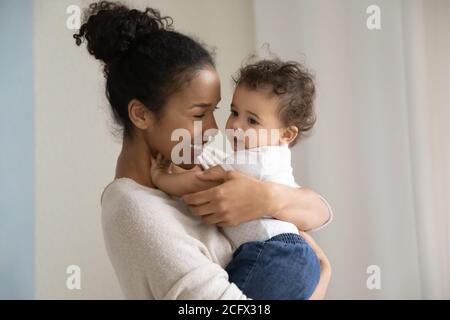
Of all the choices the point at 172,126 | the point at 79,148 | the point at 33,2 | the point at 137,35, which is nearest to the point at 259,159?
the point at 172,126

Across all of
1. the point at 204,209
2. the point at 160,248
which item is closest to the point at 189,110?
the point at 204,209

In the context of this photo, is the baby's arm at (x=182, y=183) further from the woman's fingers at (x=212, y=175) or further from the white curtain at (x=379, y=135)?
the white curtain at (x=379, y=135)

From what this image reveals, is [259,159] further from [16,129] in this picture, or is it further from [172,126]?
[16,129]

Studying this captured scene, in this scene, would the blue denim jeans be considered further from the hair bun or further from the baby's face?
the hair bun

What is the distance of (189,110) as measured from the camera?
1.19 m

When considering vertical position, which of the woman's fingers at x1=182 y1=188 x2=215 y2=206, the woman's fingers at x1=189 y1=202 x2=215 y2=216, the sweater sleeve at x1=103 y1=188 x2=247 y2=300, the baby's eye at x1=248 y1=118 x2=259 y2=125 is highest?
A: the baby's eye at x1=248 y1=118 x2=259 y2=125

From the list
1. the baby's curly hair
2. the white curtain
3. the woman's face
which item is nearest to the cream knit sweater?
the woman's face

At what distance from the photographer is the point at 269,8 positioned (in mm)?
2189

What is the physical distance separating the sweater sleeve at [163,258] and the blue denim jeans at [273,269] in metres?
0.07

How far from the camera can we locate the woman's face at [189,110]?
1.18 metres

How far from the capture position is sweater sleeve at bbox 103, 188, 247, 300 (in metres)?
0.98

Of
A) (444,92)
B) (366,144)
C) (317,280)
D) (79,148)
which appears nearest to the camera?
(317,280)

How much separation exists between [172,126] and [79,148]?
101cm

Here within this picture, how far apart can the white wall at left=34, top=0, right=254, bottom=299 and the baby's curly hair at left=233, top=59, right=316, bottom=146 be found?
0.92 metres
